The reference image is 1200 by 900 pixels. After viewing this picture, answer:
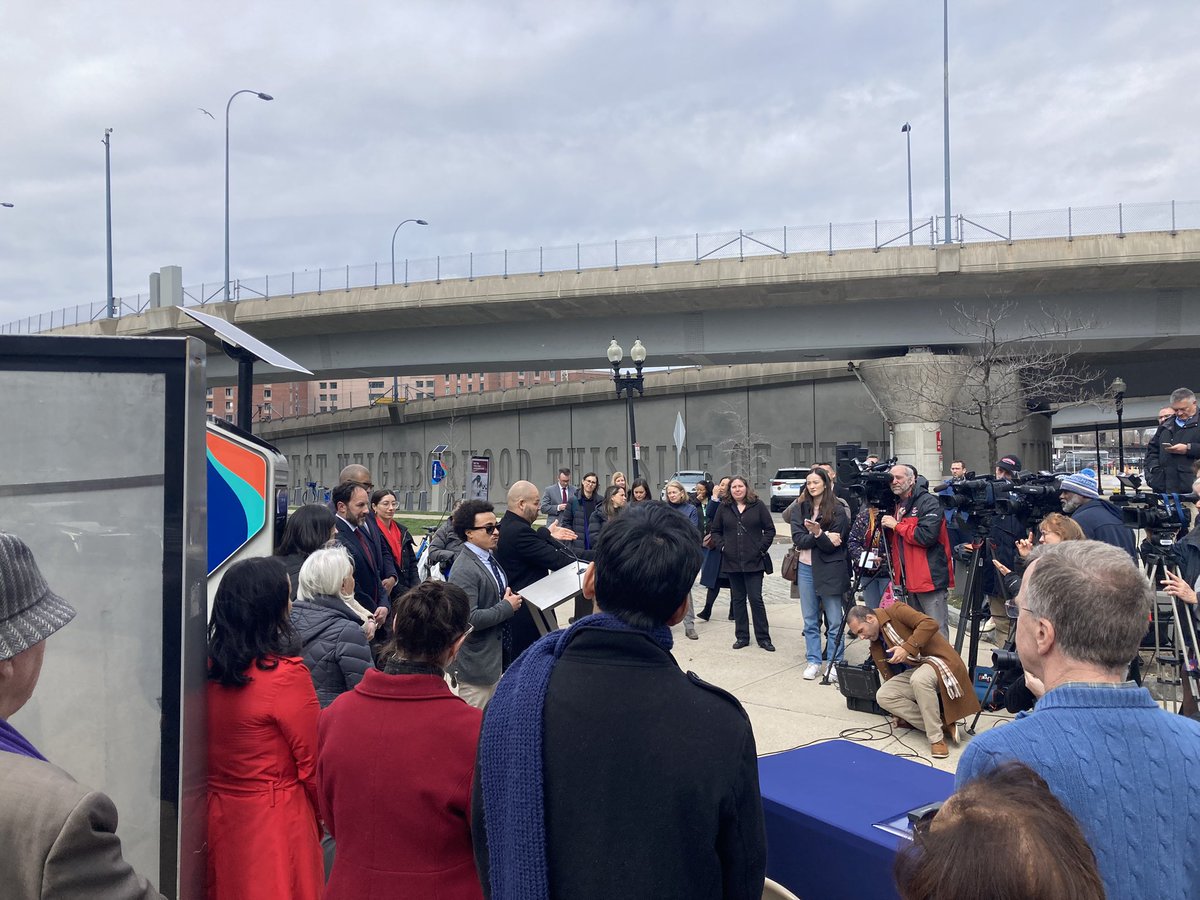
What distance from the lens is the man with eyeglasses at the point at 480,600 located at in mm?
5168

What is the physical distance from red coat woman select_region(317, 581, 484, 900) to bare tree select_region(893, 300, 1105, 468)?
22.9 meters

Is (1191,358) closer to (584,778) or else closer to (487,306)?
(487,306)

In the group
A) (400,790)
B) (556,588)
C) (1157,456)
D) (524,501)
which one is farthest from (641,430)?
(400,790)

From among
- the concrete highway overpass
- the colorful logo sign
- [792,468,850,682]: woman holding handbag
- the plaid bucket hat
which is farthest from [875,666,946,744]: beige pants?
the concrete highway overpass

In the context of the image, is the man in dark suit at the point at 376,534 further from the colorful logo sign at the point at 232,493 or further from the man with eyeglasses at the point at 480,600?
the man with eyeglasses at the point at 480,600

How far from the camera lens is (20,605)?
1.64 metres

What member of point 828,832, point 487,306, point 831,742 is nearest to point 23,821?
point 828,832

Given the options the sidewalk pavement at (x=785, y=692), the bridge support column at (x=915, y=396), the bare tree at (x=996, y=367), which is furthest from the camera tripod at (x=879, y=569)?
the bridge support column at (x=915, y=396)

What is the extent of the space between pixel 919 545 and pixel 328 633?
5.62m

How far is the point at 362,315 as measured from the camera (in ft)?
90.2

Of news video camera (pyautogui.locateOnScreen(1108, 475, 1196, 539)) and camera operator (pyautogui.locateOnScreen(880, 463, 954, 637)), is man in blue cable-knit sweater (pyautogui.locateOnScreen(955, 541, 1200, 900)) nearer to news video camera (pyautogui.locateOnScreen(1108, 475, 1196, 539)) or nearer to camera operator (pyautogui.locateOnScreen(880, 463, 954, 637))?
news video camera (pyautogui.locateOnScreen(1108, 475, 1196, 539))

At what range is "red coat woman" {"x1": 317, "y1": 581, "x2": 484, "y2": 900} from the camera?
259cm

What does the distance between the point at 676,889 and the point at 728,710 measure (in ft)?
1.28

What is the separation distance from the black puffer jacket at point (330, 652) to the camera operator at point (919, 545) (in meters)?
5.38
